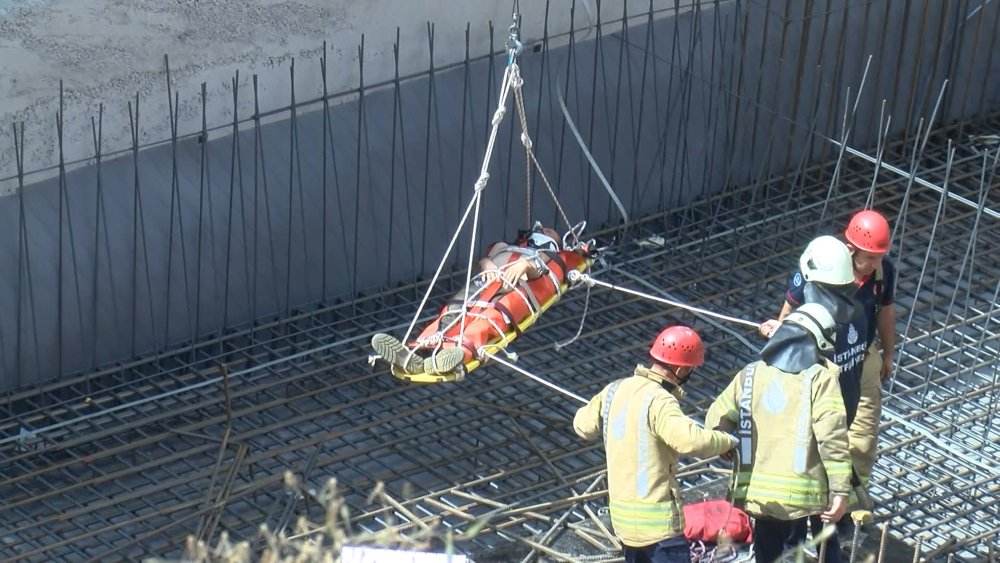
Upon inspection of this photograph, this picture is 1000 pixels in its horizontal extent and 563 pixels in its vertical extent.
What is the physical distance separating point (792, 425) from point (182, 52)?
449cm

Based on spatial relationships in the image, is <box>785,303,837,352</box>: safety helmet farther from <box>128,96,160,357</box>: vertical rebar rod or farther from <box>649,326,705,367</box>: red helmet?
<box>128,96,160,357</box>: vertical rebar rod

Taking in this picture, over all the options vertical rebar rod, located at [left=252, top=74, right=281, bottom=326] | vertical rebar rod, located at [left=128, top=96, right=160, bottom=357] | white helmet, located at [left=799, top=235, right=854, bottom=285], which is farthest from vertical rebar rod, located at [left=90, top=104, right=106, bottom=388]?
white helmet, located at [left=799, top=235, right=854, bottom=285]

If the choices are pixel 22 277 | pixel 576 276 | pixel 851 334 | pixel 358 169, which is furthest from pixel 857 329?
pixel 22 277

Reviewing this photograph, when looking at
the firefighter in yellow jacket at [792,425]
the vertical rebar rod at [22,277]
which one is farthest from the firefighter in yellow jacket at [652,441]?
the vertical rebar rod at [22,277]

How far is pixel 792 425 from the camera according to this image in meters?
8.30

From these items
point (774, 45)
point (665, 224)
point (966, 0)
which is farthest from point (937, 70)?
point (665, 224)

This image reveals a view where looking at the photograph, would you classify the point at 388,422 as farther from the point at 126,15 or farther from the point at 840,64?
the point at 840,64

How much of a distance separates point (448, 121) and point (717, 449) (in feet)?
14.7

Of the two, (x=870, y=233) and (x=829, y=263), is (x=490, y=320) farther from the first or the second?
(x=870, y=233)

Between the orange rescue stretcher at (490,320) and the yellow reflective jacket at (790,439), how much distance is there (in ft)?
4.98

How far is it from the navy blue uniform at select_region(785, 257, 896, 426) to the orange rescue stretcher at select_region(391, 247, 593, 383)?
152cm

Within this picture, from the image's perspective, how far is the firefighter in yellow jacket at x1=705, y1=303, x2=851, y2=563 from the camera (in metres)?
8.25

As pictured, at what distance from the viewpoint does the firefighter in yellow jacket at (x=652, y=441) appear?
26.8 feet

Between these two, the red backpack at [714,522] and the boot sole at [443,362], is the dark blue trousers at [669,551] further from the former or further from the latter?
the boot sole at [443,362]
